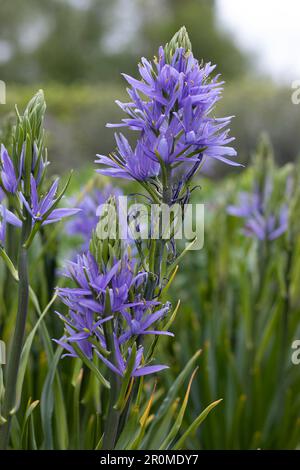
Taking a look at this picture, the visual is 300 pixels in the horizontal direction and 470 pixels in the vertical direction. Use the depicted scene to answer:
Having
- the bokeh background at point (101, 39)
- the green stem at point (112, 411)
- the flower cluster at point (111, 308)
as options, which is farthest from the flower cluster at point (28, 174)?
the bokeh background at point (101, 39)

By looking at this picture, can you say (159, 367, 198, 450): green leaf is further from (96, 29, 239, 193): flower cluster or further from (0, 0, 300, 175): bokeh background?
(0, 0, 300, 175): bokeh background

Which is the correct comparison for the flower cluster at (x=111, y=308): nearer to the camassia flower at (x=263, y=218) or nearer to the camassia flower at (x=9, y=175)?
the camassia flower at (x=9, y=175)

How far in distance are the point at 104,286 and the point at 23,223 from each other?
17 cm

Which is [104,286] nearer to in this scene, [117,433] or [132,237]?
[132,237]

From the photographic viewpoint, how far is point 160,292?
983 millimetres

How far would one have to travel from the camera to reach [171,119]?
97cm

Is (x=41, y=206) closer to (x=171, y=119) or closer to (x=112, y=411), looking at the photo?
(x=171, y=119)

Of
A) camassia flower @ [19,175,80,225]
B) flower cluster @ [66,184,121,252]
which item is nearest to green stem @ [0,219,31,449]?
camassia flower @ [19,175,80,225]

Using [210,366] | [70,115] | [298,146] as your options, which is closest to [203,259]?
[210,366]

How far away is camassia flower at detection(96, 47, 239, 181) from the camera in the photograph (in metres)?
0.95

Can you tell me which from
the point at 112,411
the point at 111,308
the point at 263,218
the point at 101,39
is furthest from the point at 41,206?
the point at 101,39

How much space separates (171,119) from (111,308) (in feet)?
1.00

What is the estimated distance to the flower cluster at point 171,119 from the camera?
3.11 ft

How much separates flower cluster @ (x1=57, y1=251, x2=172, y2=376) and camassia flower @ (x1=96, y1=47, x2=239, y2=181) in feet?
0.51
